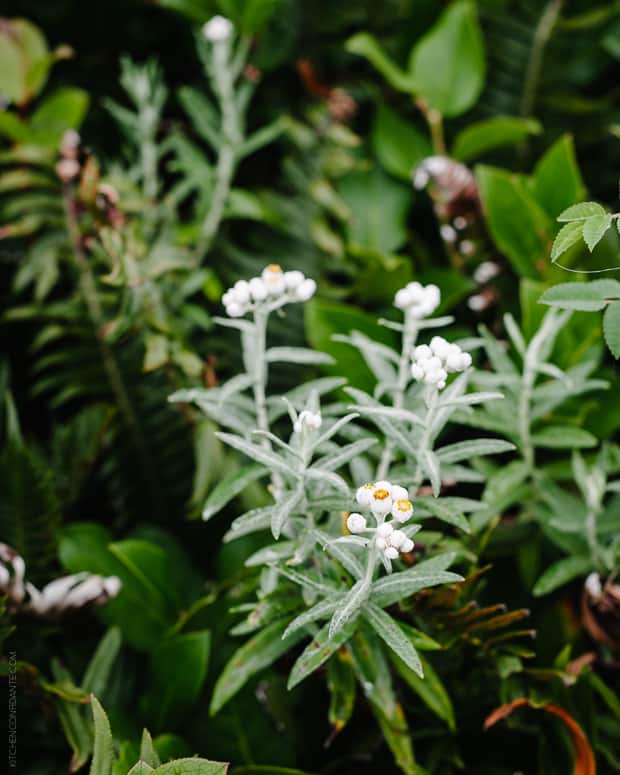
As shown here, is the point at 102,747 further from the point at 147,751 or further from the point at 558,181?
the point at 558,181

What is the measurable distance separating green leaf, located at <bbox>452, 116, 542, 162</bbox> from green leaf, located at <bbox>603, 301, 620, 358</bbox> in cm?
63

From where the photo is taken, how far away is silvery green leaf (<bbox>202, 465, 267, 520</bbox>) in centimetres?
76

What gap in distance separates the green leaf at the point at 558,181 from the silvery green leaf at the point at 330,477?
602 millimetres

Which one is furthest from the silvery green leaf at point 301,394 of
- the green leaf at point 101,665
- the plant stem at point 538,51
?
the plant stem at point 538,51

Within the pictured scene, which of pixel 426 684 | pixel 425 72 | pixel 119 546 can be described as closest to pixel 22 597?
pixel 119 546

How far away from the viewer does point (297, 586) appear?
80cm

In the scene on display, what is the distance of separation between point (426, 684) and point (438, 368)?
1.13 feet

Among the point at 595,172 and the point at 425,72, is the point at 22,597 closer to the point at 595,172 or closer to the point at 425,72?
the point at 425,72

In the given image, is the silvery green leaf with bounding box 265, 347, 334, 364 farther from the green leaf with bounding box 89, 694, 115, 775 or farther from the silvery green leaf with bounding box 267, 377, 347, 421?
the green leaf with bounding box 89, 694, 115, 775

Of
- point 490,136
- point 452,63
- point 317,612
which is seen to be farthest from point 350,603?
point 452,63

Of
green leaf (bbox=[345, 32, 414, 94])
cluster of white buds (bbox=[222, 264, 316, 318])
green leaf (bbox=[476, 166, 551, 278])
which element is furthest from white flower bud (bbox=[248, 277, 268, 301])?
green leaf (bbox=[345, 32, 414, 94])

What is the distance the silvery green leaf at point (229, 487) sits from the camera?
0.76m

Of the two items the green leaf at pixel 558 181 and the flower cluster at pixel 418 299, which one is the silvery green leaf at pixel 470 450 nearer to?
the flower cluster at pixel 418 299

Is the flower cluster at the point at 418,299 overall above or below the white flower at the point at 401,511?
above
